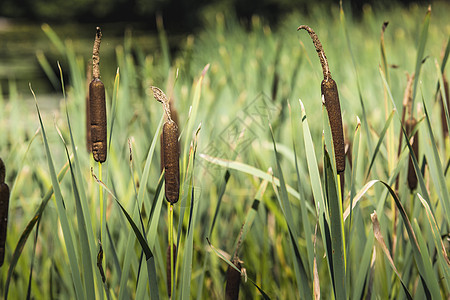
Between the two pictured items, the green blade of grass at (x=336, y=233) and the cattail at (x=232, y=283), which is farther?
the cattail at (x=232, y=283)

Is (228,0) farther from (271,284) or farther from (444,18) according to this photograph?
(271,284)

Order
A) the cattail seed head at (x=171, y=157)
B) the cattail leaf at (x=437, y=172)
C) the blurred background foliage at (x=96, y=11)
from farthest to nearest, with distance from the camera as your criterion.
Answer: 1. the blurred background foliage at (x=96, y=11)
2. the cattail leaf at (x=437, y=172)
3. the cattail seed head at (x=171, y=157)

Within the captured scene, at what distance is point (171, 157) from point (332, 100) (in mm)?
155

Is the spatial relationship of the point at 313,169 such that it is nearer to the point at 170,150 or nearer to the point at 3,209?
the point at 170,150

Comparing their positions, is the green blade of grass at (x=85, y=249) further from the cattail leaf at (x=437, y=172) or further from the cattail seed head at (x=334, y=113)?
the cattail leaf at (x=437, y=172)

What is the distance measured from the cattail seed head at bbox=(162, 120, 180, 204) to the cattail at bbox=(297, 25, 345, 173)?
0.46 feet

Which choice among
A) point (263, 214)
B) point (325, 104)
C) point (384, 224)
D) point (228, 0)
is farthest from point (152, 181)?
point (228, 0)

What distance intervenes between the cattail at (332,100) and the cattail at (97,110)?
7.5 inches

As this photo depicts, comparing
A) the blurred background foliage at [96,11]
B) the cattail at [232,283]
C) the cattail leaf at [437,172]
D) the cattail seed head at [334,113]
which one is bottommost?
the cattail at [232,283]

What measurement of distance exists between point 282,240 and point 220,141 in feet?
0.87

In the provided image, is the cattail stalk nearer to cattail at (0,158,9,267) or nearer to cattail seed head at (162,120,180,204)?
cattail seed head at (162,120,180,204)

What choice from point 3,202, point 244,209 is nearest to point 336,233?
point 3,202

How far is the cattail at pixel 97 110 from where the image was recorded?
45cm

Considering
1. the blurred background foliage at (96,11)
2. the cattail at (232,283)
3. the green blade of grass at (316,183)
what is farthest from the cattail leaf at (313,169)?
the blurred background foliage at (96,11)
